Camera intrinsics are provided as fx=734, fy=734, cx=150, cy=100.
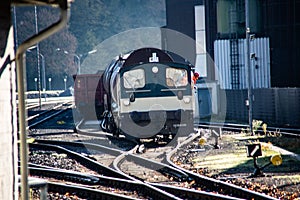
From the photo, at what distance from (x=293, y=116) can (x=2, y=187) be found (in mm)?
24018

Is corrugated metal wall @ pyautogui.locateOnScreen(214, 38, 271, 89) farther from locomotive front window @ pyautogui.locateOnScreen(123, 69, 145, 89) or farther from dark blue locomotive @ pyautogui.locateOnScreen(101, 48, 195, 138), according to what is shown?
locomotive front window @ pyautogui.locateOnScreen(123, 69, 145, 89)

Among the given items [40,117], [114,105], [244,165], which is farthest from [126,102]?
[40,117]

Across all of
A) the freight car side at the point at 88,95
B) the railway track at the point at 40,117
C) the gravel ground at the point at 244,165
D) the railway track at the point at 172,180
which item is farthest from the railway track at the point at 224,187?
the freight car side at the point at 88,95

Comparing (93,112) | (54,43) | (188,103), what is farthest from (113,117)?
(54,43)

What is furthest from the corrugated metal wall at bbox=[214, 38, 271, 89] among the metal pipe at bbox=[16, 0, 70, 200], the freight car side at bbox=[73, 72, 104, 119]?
the metal pipe at bbox=[16, 0, 70, 200]

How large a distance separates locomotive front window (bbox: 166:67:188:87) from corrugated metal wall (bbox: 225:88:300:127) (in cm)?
823

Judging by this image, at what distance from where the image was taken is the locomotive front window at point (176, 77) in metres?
21.9

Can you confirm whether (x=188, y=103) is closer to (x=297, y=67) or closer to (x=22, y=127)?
(x=22, y=127)

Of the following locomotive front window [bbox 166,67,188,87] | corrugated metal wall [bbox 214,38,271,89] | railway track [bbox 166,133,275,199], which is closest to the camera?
railway track [bbox 166,133,275,199]

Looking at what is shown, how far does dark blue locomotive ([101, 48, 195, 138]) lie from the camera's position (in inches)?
850

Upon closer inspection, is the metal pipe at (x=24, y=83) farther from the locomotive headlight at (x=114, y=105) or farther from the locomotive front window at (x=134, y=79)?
the locomotive headlight at (x=114, y=105)

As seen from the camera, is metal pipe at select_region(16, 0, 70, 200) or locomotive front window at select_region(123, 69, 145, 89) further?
locomotive front window at select_region(123, 69, 145, 89)

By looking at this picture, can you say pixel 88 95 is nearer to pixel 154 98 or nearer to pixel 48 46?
pixel 154 98

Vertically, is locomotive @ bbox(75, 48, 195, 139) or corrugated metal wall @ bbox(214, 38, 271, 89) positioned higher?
corrugated metal wall @ bbox(214, 38, 271, 89)
